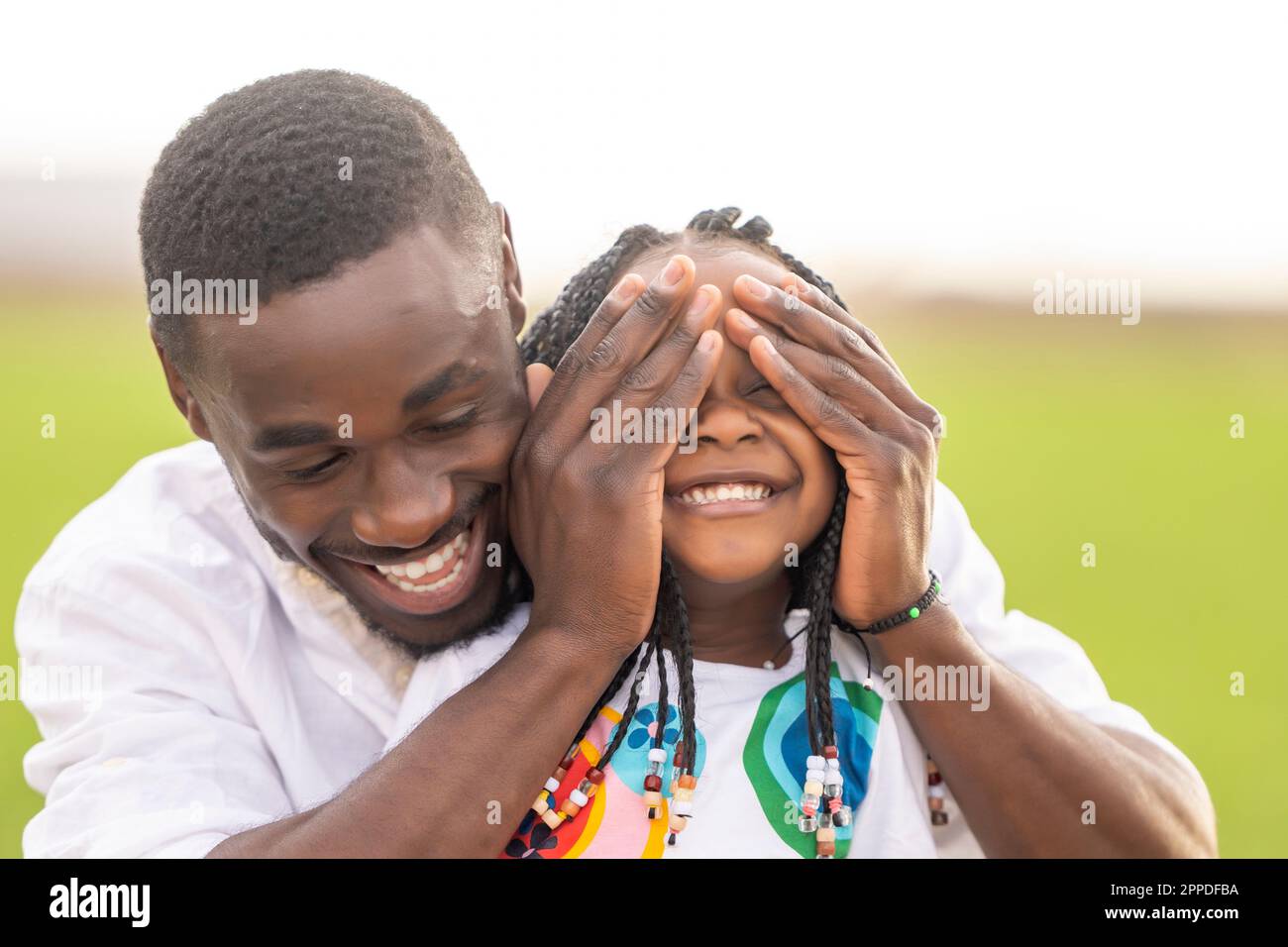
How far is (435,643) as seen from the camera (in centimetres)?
300

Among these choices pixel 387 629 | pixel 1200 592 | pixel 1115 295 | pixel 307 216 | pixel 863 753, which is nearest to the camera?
pixel 307 216

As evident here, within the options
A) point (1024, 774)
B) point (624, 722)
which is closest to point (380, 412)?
point (624, 722)

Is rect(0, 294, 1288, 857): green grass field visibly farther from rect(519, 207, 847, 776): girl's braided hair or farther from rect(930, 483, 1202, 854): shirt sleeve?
rect(519, 207, 847, 776): girl's braided hair

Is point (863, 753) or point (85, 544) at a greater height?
point (85, 544)

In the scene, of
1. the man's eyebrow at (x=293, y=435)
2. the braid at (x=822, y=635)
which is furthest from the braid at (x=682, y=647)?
the man's eyebrow at (x=293, y=435)

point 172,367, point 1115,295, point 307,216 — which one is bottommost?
point 172,367

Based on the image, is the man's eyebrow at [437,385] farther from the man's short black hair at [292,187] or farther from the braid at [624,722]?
the braid at [624,722]

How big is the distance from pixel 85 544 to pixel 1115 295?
20815 mm

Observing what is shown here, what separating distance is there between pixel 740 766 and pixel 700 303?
99 cm

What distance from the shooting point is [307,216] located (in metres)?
2.49

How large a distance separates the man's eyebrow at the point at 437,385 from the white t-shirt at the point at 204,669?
0.70 m

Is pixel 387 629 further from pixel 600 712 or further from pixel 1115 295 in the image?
pixel 1115 295

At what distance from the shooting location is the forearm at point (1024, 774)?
2.72 meters
